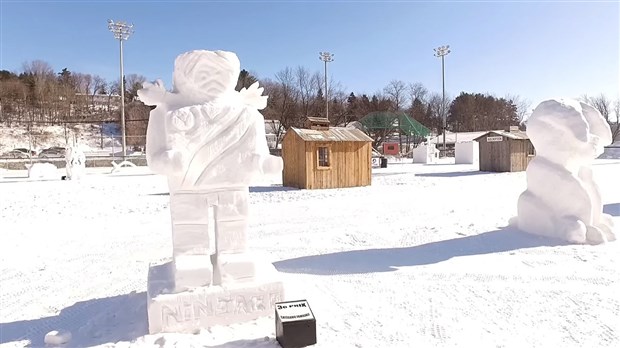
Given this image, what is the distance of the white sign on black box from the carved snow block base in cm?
44

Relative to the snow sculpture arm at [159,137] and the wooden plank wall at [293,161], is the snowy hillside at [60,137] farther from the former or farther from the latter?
the snow sculpture arm at [159,137]

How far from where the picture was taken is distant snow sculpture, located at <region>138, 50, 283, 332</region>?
331cm

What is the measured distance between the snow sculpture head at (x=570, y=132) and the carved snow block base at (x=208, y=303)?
4.93 m

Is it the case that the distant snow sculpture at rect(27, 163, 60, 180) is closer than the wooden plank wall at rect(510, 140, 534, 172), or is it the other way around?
the wooden plank wall at rect(510, 140, 534, 172)

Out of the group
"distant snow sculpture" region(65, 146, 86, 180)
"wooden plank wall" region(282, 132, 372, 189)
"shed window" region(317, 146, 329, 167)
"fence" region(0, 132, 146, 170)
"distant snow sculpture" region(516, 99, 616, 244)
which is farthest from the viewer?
"fence" region(0, 132, 146, 170)

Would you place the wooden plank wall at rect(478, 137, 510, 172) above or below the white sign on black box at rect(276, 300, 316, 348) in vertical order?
above

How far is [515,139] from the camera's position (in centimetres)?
1911

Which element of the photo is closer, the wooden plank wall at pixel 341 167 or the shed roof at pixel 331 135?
the wooden plank wall at pixel 341 167

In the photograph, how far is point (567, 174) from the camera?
5758 mm

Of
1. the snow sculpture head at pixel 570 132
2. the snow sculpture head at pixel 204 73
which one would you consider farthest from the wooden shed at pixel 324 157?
the snow sculpture head at pixel 204 73

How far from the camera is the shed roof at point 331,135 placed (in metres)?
14.0

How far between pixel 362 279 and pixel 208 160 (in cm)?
227

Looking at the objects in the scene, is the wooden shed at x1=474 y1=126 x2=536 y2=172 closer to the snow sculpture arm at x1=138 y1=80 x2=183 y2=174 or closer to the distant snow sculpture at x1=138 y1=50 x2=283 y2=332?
the distant snow sculpture at x1=138 y1=50 x2=283 y2=332

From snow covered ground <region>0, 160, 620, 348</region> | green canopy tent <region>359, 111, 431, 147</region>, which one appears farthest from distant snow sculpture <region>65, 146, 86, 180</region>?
green canopy tent <region>359, 111, 431, 147</region>
